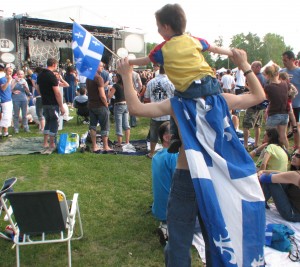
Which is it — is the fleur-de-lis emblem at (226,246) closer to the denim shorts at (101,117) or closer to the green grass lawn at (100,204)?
the green grass lawn at (100,204)

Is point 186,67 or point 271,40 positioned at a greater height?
point 271,40

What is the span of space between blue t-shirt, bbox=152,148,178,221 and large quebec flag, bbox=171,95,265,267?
5.06ft

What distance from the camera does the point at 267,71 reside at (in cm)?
626

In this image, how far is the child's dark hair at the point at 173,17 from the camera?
1.91 meters

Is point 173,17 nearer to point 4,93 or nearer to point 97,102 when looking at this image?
point 97,102

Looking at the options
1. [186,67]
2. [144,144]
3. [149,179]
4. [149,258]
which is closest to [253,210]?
[186,67]

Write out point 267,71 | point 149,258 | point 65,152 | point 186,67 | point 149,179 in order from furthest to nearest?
point 65,152
point 267,71
point 149,179
point 149,258
point 186,67

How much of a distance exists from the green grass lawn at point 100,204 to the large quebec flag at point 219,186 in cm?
133

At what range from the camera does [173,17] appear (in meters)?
1.90

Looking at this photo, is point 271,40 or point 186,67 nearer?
point 186,67

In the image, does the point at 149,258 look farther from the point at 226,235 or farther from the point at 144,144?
the point at 144,144

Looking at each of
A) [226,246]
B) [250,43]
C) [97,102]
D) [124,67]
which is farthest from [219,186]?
[250,43]

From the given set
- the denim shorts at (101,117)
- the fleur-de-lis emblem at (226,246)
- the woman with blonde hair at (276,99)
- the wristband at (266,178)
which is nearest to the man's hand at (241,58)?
the fleur-de-lis emblem at (226,246)

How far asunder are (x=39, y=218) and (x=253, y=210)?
187 centimetres
